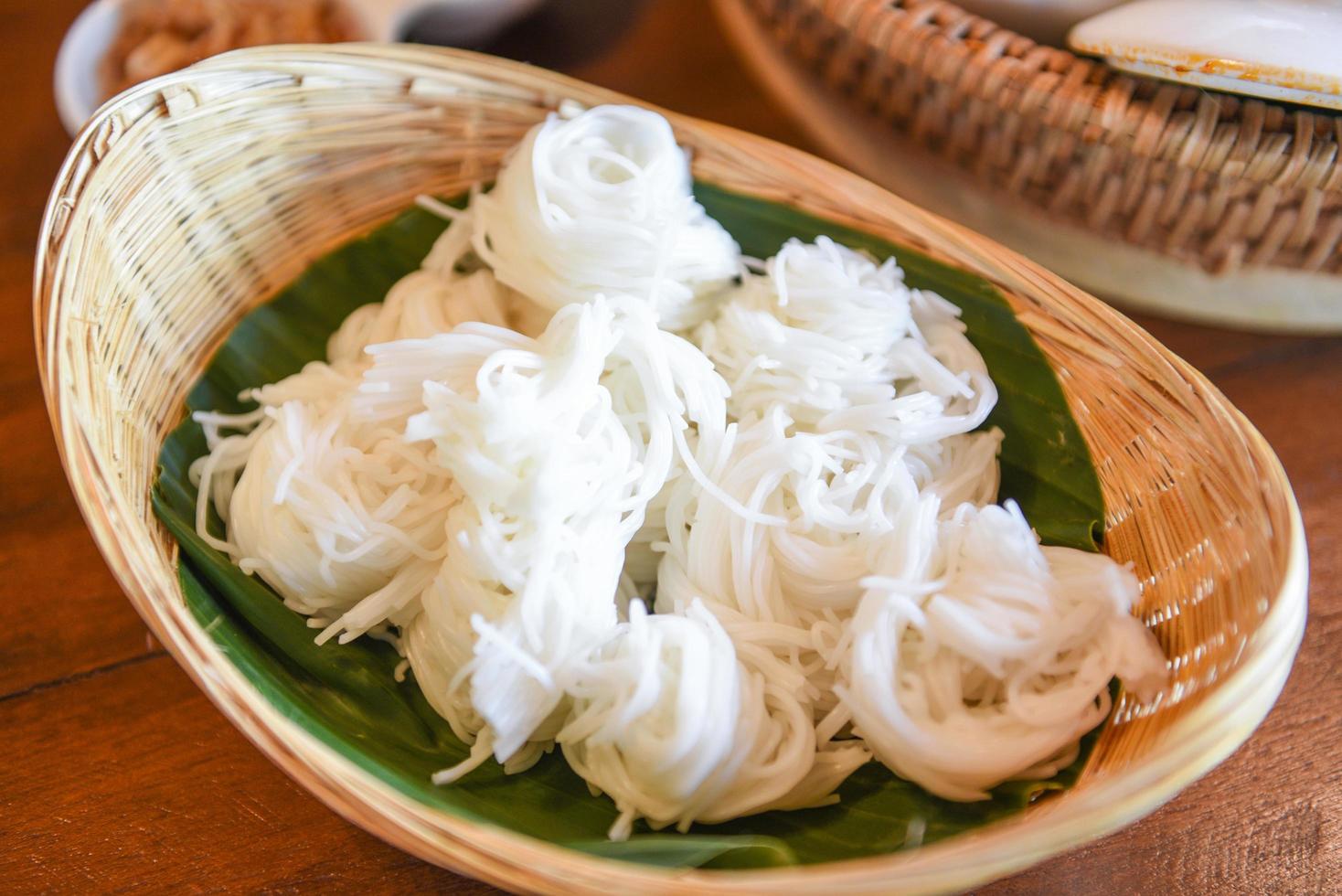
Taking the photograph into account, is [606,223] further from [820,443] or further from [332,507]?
[332,507]

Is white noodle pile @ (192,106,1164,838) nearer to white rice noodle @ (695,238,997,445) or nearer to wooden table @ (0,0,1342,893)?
white rice noodle @ (695,238,997,445)

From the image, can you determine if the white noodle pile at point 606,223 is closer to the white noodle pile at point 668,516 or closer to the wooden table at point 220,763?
the white noodle pile at point 668,516

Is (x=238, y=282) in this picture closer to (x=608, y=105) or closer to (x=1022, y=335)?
(x=608, y=105)

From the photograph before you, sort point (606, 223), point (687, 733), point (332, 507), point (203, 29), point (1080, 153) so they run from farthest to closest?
point (203, 29) → point (1080, 153) → point (606, 223) → point (332, 507) → point (687, 733)

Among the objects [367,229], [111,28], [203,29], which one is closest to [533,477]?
[367,229]

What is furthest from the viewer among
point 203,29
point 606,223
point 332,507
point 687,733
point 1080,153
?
point 203,29

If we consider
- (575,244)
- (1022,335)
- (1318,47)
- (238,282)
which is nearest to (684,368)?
(575,244)

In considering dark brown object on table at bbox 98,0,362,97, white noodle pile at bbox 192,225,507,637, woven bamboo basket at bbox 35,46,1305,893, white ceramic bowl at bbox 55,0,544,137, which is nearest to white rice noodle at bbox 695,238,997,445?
woven bamboo basket at bbox 35,46,1305,893
